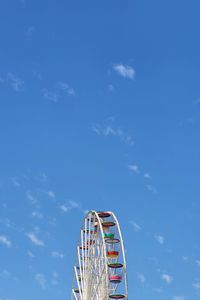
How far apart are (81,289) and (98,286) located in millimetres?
7880

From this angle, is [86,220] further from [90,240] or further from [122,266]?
[122,266]

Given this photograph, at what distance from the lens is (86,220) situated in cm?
7512

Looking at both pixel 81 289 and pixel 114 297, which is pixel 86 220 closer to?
pixel 81 289

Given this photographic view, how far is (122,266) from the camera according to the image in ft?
213

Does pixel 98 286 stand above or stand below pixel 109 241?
below

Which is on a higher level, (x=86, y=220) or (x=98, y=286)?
(x=86, y=220)

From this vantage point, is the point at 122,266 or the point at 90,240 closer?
the point at 122,266

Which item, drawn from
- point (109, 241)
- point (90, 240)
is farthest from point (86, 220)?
point (109, 241)

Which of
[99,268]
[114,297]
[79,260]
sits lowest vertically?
[114,297]

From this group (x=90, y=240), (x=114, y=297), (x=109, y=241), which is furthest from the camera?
(x=90, y=240)

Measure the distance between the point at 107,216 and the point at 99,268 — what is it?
6508 mm

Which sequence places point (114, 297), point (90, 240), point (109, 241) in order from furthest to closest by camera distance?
1. point (90, 240)
2. point (109, 241)
3. point (114, 297)

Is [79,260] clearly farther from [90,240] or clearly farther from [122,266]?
[122,266]

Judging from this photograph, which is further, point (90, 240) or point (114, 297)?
point (90, 240)
